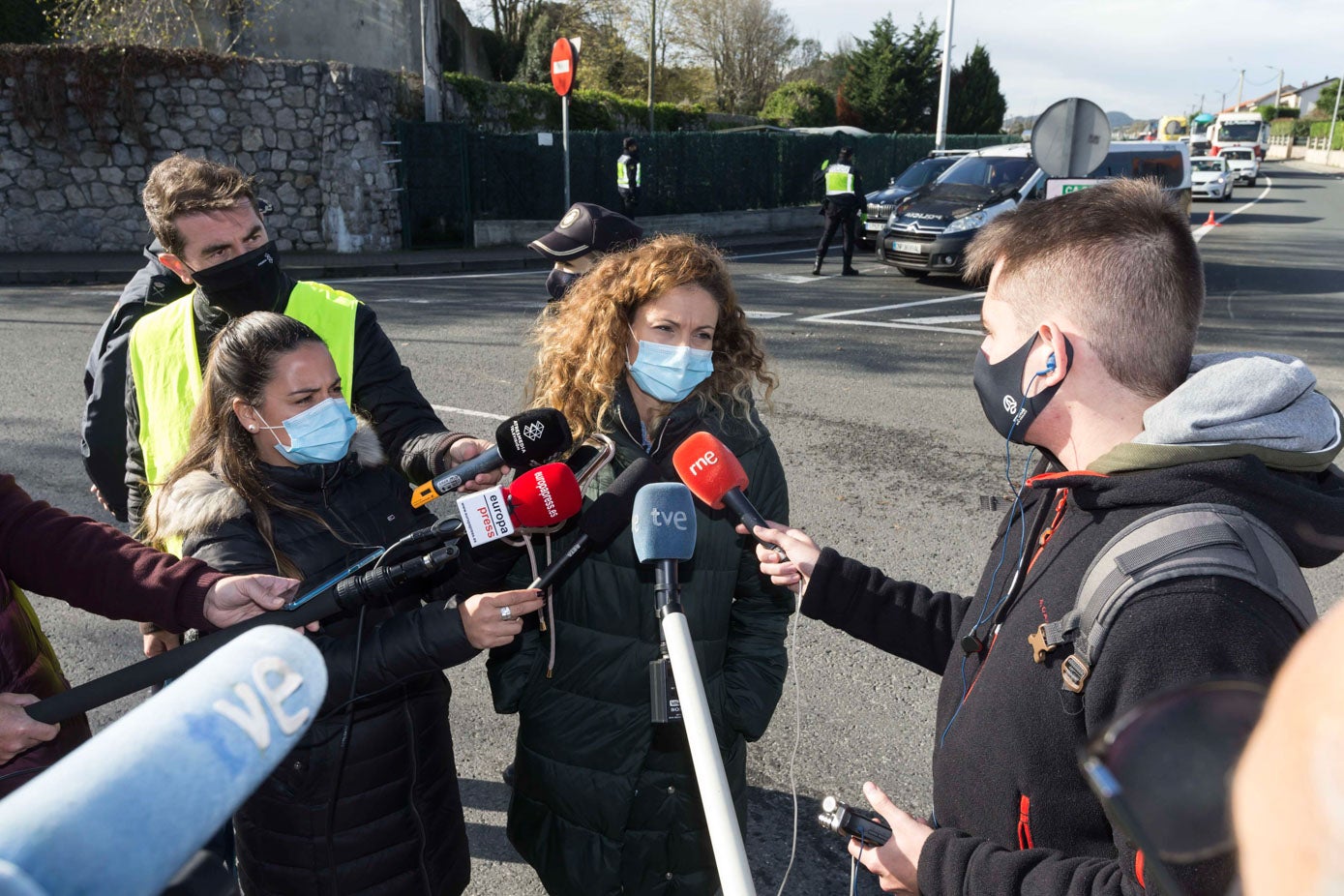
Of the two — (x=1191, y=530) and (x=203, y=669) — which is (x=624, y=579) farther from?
(x=203, y=669)

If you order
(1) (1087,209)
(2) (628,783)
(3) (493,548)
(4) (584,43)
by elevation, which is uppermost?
(4) (584,43)

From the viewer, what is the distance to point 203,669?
0.57 meters

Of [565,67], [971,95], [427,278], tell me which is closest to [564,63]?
[565,67]

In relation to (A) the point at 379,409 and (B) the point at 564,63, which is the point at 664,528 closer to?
(A) the point at 379,409

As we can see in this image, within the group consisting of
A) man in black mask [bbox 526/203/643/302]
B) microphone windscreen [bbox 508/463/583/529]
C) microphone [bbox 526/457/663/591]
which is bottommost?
microphone [bbox 526/457/663/591]

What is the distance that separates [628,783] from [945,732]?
2.99ft

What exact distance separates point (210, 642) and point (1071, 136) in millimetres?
10052

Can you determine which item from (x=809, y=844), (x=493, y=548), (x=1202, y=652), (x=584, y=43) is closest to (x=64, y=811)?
(x=1202, y=652)

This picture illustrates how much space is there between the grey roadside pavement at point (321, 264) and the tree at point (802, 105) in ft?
75.3

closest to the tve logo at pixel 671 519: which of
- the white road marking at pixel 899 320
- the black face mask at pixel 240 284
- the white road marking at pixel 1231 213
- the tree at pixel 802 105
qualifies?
the black face mask at pixel 240 284

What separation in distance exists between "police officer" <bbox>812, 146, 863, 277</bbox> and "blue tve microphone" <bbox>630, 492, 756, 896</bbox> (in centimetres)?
1351

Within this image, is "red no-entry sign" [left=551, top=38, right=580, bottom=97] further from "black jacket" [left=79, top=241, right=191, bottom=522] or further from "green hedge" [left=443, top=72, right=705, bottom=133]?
"black jacket" [left=79, top=241, right=191, bottom=522]

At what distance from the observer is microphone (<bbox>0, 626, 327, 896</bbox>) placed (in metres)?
0.47

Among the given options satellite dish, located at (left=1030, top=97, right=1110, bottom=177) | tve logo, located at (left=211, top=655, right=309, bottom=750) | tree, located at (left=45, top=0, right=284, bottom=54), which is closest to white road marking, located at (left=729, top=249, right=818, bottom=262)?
satellite dish, located at (left=1030, top=97, right=1110, bottom=177)
